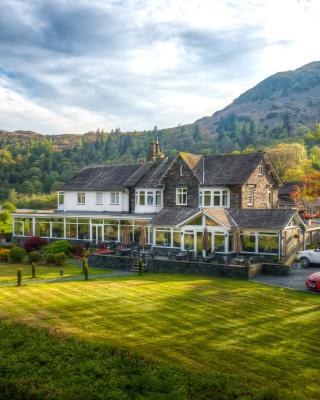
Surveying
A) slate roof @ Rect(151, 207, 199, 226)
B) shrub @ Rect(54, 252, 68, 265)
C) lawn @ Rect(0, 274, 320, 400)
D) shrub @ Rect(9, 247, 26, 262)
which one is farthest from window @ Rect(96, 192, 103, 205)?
lawn @ Rect(0, 274, 320, 400)

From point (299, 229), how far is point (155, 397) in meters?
27.6

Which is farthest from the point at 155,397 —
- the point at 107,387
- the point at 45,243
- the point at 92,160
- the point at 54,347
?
the point at 92,160

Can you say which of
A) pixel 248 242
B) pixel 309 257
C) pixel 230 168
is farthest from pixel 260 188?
pixel 309 257

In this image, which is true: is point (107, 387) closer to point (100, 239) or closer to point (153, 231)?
point (153, 231)

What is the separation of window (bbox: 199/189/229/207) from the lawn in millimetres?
15625

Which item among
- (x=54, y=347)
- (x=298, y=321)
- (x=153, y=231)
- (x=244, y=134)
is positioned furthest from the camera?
(x=244, y=134)

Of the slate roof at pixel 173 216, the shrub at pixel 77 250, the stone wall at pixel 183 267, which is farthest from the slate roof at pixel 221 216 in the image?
the shrub at pixel 77 250

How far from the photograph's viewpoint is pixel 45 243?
42625 mm

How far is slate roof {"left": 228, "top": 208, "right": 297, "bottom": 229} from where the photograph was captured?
32.9m

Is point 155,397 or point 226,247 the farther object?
point 226,247

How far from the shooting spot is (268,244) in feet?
109

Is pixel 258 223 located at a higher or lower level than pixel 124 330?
higher

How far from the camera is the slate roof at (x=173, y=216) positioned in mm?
37062

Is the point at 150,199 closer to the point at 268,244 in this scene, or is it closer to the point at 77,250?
the point at 77,250
